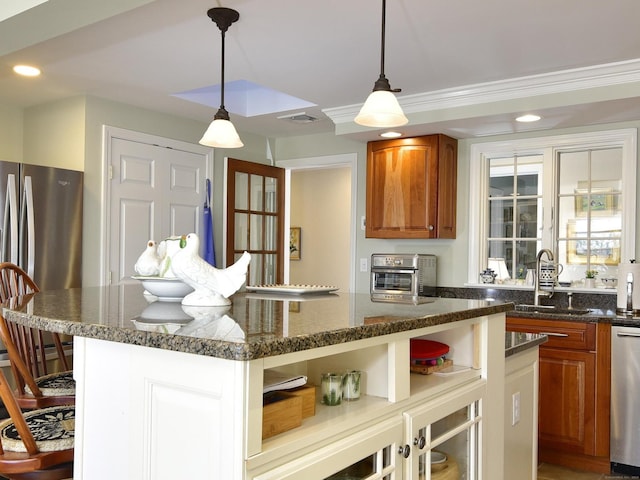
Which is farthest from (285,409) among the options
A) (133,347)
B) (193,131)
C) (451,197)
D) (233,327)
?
(193,131)

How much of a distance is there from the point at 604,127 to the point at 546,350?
5.00 feet

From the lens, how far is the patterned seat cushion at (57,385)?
7.07 ft

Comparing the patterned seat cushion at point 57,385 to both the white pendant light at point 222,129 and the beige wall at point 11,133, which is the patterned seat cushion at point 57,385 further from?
the beige wall at point 11,133

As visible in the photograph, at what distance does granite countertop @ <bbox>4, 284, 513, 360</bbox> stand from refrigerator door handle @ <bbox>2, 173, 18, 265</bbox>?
172cm

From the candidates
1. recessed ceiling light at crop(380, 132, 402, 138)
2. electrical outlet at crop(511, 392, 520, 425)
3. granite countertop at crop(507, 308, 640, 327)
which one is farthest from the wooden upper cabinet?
electrical outlet at crop(511, 392, 520, 425)

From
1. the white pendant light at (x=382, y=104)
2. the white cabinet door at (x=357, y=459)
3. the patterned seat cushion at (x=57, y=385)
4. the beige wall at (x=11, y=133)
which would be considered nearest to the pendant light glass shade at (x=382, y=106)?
the white pendant light at (x=382, y=104)

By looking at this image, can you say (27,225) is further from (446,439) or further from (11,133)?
(446,439)

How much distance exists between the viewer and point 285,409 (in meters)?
1.24

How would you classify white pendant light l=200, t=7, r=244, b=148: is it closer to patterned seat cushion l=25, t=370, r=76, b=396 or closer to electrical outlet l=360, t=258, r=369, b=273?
patterned seat cushion l=25, t=370, r=76, b=396

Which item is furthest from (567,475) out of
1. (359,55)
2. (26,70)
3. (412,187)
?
(26,70)

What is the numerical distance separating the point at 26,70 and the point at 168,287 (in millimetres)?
2330

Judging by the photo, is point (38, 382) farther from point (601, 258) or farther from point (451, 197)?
point (601, 258)

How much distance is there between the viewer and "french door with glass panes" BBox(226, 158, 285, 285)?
16.2 feet

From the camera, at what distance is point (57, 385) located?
223cm
